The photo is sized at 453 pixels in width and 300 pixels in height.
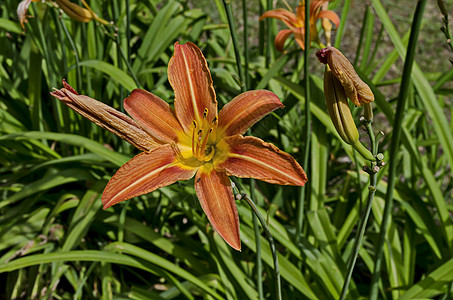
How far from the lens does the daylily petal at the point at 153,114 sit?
1046mm

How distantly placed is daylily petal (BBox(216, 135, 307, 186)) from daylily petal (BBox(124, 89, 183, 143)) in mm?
159

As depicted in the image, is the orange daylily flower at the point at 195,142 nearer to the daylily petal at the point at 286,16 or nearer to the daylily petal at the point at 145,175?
the daylily petal at the point at 145,175

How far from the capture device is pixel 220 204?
3.02 ft

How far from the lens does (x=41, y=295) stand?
74.6 inches

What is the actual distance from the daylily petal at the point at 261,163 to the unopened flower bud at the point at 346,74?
17cm

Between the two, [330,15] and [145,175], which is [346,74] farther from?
[330,15]

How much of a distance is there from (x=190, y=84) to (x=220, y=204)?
0.31 metres

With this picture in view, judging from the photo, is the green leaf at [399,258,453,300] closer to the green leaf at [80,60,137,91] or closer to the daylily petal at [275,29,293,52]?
the daylily petal at [275,29,293,52]

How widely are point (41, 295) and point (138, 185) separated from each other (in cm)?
125

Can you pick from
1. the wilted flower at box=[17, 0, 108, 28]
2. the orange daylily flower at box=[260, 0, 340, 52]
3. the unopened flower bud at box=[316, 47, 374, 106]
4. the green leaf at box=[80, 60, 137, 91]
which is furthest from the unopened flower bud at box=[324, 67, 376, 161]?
the green leaf at box=[80, 60, 137, 91]

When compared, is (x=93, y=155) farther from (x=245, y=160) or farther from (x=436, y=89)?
(x=436, y=89)

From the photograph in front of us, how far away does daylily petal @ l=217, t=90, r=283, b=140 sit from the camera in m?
0.95

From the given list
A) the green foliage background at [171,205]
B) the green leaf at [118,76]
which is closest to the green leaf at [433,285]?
the green foliage background at [171,205]

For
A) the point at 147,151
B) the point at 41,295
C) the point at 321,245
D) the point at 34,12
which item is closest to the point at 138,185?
the point at 147,151
